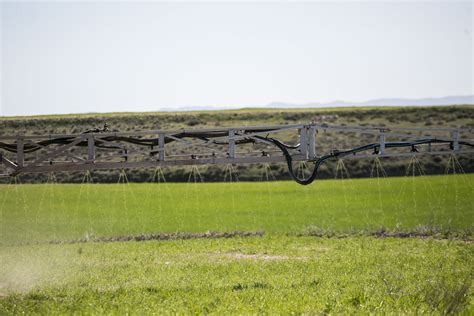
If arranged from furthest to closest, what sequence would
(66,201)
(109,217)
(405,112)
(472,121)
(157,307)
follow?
(405,112) < (472,121) < (66,201) < (109,217) < (157,307)

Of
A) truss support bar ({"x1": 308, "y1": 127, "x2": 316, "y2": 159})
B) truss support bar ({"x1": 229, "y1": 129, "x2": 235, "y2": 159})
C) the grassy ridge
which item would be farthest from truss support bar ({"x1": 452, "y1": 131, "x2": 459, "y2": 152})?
the grassy ridge

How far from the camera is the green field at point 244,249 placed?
51.6 ft

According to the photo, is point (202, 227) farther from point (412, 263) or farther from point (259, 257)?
point (412, 263)

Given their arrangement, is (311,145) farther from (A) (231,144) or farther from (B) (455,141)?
(B) (455,141)

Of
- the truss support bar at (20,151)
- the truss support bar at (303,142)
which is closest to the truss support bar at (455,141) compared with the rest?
the truss support bar at (303,142)

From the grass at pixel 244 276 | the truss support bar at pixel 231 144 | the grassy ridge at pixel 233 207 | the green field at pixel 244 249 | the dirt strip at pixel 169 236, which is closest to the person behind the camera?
the grass at pixel 244 276

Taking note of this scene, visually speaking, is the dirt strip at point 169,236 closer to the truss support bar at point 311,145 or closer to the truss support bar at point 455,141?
the truss support bar at point 311,145

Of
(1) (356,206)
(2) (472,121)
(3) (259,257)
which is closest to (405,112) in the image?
(2) (472,121)

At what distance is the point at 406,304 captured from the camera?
14.2m

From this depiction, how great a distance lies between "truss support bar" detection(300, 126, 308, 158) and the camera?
20047mm

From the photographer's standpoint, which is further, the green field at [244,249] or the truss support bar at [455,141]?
the truss support bar at [455,141]

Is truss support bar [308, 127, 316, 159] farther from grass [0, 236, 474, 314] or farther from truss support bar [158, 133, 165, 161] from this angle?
truss support bar [158, 133, 165, 161]

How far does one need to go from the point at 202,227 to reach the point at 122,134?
1437cm

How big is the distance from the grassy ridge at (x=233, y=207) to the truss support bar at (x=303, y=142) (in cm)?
1118
